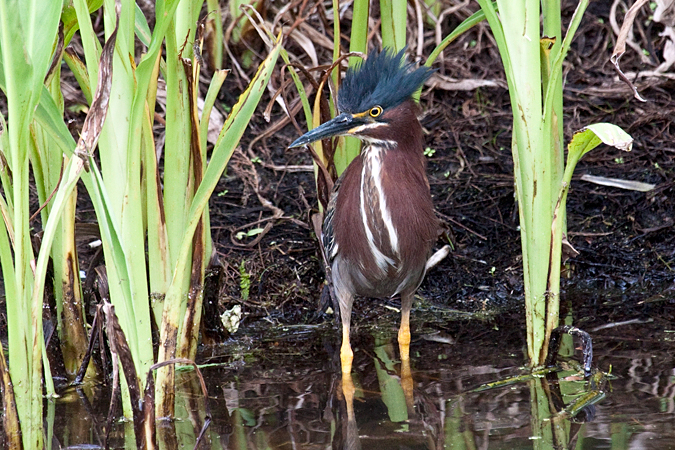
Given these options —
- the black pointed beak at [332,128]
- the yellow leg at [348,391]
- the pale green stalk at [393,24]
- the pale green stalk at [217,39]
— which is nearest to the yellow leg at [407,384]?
the yellow leg at [348,391]

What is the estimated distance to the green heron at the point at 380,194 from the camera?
3.60 m

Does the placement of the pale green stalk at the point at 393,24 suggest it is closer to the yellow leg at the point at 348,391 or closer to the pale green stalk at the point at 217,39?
the yellow leg at the point at 348,391

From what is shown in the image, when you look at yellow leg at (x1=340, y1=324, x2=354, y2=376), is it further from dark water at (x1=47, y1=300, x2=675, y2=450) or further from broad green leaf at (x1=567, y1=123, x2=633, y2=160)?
broad green leaf at (x1=567, y1=123, x2=633, y2=160)

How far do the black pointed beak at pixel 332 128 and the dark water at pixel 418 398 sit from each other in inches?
45.6

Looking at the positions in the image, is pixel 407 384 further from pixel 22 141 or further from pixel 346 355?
pixel 22 141

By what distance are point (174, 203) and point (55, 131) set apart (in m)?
0.71

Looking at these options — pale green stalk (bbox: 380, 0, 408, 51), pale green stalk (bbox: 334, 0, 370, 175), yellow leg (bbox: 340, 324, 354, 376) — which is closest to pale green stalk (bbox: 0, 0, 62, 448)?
yellow leg (bbox: 340, 324, 354, 376)

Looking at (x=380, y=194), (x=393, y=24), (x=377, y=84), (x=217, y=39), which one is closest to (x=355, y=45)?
(x=393, y=24)

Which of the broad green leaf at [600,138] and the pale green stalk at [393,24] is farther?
the pale green stalk at [393,24]

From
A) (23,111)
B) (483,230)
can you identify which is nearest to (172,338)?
(23,111)

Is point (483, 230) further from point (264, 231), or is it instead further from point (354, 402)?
point (354, 402)

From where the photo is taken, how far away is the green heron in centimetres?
360

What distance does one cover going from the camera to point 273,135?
607 centimetres

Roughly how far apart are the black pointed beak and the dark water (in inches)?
45.6
